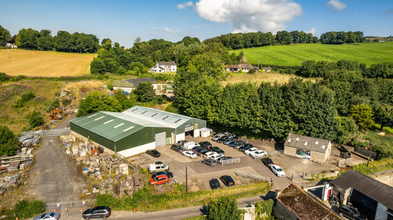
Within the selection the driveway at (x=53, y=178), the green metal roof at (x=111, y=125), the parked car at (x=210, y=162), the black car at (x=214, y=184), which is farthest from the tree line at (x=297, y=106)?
the driveway at (x=53, y=178)

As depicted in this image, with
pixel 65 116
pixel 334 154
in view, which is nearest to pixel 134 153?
pixel 65 116

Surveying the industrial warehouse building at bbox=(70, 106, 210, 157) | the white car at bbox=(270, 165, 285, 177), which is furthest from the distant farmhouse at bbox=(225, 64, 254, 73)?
the white car at bbox=(270, 165, 285, 177)

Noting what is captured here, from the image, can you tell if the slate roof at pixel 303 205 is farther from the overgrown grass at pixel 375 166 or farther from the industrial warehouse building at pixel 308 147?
the overgrown grass at pixel 375 166

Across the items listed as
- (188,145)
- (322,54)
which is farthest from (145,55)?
(188,145)

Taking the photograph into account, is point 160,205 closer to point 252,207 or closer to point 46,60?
point 252,207

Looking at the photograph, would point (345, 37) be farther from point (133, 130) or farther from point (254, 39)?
point (133, 130)

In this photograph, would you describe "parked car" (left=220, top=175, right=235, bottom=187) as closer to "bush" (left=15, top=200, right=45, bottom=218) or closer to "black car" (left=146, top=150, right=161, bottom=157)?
"black car" (left=146, top=150, right=161, bottom=157)
